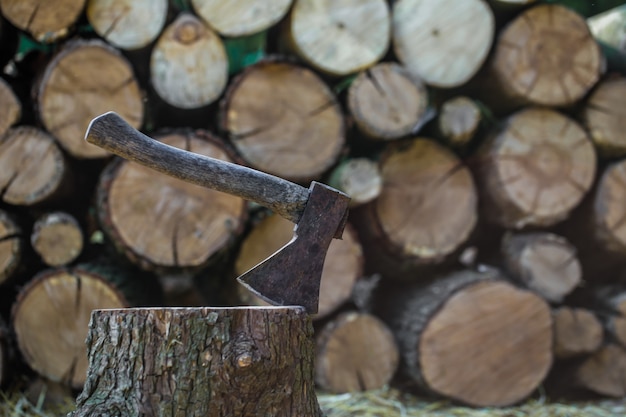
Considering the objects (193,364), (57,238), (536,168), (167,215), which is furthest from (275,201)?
(536,168)

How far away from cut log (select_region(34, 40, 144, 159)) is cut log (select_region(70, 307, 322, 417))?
1427mm

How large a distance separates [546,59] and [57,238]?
2.50 m

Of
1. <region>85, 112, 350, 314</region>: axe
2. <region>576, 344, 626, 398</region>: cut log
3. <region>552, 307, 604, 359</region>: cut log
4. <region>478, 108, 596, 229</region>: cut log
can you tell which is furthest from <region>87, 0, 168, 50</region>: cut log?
<region>576, 344, 626, 398</region>: cut log

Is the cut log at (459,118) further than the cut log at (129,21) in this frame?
Yes

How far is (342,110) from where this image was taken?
2.89 m

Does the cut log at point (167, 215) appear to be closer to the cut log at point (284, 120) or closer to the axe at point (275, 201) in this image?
the cut log at point (284, 120)

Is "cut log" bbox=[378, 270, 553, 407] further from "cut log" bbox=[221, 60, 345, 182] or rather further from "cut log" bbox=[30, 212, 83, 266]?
"cut log" bbox=[30, 212, 83, 266]

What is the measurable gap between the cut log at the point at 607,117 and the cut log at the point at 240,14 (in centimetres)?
167

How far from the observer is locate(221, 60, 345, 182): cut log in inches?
109

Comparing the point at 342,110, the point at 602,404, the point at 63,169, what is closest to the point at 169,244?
the point at 63,169

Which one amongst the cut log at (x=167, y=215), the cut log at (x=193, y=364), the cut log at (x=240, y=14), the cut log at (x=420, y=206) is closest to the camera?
the cut log at (x=193, y=364)

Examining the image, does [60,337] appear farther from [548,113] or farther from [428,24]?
[548,113]

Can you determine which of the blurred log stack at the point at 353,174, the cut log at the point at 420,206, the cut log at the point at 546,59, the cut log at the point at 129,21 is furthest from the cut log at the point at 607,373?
the cut log at the point at 129,21

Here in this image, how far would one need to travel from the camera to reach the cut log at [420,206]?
2963 mm
